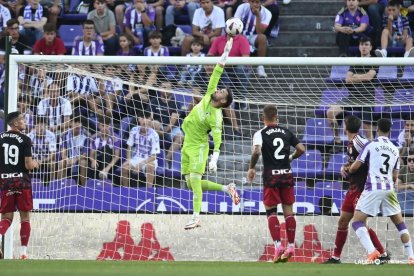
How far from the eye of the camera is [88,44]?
20.8 m

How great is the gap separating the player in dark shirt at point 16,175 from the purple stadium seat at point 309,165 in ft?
13.4

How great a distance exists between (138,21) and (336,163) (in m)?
5.39

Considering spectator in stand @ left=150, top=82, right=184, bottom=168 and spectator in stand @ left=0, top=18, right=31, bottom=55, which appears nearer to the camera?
spectator in stand @ left=150, top=82, right=184, bottom=168

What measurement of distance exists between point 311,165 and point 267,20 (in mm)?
3960

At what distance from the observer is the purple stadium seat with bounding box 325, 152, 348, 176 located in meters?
17.9

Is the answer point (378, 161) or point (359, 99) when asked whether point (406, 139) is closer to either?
point (359, 99)

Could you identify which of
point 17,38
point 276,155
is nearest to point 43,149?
point 17,38

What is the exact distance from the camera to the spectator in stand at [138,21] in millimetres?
21470

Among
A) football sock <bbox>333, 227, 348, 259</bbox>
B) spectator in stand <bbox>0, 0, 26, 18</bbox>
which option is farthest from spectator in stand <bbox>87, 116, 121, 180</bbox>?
spectator in stand <bbox>0, 0, 26, 18</bbox>

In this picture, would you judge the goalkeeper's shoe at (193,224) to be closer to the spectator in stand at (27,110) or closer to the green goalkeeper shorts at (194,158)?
the green goalkeeper shorts at (194,158)

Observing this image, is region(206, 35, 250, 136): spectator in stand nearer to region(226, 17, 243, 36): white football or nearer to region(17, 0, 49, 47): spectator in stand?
region(226, 17, 243, 36): white football

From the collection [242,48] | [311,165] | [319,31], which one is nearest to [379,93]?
[311,165]

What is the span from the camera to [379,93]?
17938 millimetres

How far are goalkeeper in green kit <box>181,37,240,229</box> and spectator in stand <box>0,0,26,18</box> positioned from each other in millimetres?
7175
